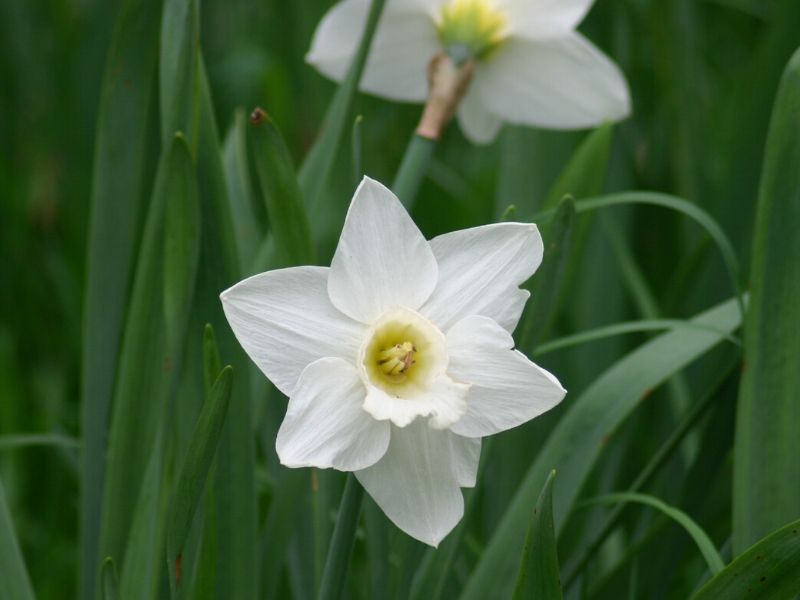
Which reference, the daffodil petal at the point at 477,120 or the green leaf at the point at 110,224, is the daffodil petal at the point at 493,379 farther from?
the daffodil petal at the point at 477,120

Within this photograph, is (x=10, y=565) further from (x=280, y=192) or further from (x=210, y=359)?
(x=280, y=192)

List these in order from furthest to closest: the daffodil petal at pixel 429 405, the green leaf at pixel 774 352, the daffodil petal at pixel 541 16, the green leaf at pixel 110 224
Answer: the daffodil petal at pixel 541 16 < the green leaf at pixel 110 224 < the green leaf at pixel 774 352 < the daffodil petal at pixel 429 405

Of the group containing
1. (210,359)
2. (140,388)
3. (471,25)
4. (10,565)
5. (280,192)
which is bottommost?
(10,565)

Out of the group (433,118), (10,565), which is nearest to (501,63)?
→ (433,118)

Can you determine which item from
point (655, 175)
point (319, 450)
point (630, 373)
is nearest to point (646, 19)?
point (655, 175)

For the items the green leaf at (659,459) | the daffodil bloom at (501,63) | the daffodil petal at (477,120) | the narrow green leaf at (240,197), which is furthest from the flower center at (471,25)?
the green leaf at (659,459)
